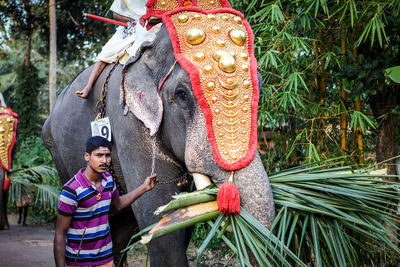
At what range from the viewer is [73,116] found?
165 inches

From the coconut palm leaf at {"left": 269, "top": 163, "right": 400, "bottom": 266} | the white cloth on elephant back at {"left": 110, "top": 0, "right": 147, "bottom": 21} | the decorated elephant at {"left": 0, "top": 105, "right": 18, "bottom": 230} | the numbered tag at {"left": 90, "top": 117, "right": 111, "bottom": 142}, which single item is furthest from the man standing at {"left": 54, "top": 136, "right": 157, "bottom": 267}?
the decorated elephant at {"left": 0, "top": 105, "right": 18, "bottom": 230}

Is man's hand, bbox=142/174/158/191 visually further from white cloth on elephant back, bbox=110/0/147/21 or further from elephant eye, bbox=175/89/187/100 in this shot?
white cloth on elephant back, bbox=110/0/147/21

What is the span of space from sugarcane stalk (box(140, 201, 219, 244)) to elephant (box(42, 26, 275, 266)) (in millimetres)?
160

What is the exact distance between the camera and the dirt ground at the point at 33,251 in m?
6.12

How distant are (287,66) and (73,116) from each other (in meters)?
1.91

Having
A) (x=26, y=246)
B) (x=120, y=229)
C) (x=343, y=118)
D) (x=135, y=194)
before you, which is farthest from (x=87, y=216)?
(x=26, y=246)

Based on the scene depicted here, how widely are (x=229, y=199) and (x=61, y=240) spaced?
107cm

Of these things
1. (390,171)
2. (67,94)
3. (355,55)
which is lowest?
(390,171)

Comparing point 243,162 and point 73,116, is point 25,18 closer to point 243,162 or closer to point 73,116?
point 73,116

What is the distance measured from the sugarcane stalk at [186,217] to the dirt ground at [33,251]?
319 cm

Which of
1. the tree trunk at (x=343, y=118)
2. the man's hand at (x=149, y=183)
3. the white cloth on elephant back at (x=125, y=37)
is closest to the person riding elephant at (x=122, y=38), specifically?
the white cloth on elephant back at (x=125, y=37)

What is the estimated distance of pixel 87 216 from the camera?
2.86 meters

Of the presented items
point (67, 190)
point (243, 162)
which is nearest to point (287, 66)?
point (243, 162)

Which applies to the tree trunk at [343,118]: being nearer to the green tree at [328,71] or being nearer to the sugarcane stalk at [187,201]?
the green tree at [328,71]
